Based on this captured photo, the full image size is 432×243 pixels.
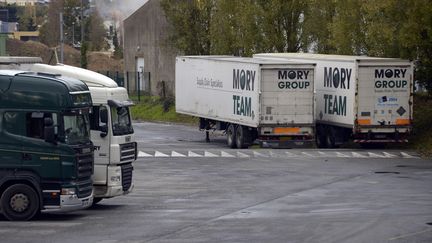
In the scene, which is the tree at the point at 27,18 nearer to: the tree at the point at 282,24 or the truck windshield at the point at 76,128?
the tree at the point at 282,24

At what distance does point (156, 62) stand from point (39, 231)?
60111 millimetres

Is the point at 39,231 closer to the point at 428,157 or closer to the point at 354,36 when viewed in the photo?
the point at 428,157

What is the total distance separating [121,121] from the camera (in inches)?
956

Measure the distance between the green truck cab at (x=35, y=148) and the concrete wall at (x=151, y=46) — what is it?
2062 inches

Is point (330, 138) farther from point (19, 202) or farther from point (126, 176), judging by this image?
point (19, 202)

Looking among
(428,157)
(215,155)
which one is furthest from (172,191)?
(428,157)

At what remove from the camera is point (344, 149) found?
140 ft

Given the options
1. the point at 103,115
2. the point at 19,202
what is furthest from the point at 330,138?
the point at 19,202

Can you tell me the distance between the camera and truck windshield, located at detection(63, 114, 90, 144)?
22002 mm

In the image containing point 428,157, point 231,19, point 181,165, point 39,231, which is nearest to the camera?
point 39,231

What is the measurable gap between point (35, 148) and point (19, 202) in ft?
3.76

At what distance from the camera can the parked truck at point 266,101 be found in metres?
41.3

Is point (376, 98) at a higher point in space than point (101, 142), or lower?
lower

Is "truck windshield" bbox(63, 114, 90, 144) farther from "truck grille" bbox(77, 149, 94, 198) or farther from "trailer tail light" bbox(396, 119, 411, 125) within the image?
"trailer tail light" bbox(396, 119, 411, 125)
